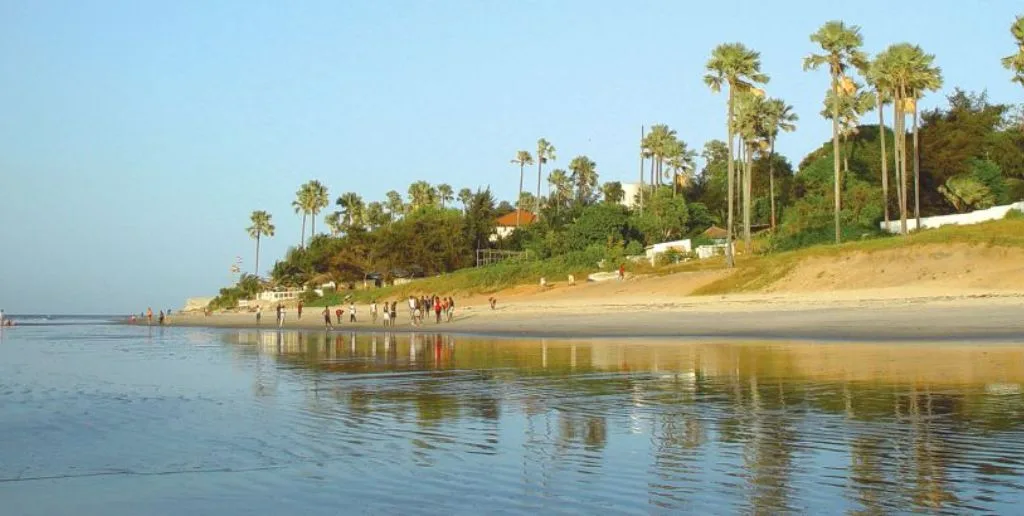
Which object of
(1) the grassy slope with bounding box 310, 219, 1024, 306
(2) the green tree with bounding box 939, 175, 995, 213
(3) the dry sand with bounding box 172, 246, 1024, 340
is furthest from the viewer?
(2) the green tree with bounding box 939, 175, 995, 213

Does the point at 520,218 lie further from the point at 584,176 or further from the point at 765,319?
the point at 765,319

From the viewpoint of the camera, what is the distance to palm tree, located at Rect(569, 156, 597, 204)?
11781 cm

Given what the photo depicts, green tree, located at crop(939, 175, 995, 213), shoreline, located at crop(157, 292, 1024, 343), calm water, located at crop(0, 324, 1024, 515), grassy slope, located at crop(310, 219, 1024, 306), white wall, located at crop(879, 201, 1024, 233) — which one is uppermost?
green tree, located at crop(939, 175, 995, 213)

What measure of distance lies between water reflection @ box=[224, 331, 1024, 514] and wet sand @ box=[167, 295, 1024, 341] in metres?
5.35

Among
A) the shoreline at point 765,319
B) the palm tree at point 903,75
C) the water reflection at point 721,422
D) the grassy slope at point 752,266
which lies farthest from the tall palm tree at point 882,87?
the water reflection at point 721,422

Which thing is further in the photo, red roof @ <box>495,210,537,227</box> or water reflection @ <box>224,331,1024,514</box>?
red roof @ <box>495,210,537,227</box>

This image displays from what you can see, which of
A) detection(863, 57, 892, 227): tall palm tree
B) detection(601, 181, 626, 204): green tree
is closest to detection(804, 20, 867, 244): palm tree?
detection(863, 57, 892, 227): tall palm tree

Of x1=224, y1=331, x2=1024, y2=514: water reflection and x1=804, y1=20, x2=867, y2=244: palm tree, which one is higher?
x1=804, y1=20, x2=867, y2=244: palm tree

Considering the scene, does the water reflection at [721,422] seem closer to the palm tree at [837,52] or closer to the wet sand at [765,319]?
the wet sand at [765,319]

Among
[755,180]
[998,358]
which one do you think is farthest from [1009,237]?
[755,180]

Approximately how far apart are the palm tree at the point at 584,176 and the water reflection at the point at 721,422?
302 feet

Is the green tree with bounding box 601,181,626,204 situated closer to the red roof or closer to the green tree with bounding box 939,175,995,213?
the red roof

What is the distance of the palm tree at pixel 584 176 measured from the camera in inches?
4638

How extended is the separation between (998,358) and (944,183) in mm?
53159
